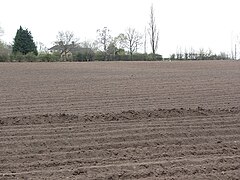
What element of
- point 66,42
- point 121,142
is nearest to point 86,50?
point 66,42

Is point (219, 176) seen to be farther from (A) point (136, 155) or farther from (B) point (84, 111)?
(B) point (84, 111)

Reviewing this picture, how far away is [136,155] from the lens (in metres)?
6.41

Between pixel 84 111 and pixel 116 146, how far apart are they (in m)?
5.14

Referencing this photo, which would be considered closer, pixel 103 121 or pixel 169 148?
pixel 169 148

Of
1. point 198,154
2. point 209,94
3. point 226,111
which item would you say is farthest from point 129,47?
point 198,154

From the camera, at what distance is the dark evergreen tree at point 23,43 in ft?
174

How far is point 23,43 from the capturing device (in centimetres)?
5303

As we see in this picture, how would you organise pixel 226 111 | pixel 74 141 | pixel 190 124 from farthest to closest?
pixel 226 111, pixel 190 124, pixel 74 141

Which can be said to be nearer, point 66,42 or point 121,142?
point 121,142

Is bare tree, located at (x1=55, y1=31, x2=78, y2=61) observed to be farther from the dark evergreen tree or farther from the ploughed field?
the ploughed field

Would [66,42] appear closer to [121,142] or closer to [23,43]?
[23,43]

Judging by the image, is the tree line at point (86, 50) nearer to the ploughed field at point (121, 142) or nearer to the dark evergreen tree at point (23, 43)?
the dark evergreen tree at point (23, 43)

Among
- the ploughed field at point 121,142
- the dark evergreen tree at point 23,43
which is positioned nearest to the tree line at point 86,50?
the dark evergreen tree at point 23,43

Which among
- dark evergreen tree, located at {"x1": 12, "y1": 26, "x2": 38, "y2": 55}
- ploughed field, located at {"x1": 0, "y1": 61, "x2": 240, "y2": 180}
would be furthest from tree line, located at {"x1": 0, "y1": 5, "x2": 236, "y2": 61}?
ploughed field, located at {"x1": 0, "y1": 61, "x2": 240, "y2": 180}
